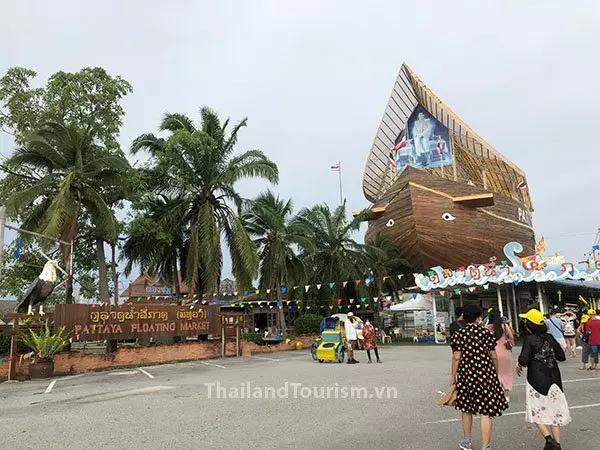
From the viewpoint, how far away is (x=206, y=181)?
21.6m

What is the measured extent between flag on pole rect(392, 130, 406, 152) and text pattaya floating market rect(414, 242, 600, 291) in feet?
60.9

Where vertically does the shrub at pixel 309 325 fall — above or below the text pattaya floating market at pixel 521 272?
below

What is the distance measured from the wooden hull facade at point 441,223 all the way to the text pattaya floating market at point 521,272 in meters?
9.27

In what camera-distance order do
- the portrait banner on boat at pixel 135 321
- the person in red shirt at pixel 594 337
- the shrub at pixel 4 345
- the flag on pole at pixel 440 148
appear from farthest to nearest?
the flag on pole at pixel 440 148
the portrait banner on boat at pixel 135 321
the shrub at pixel 4 345
the person in red shirt at pixel 594 337

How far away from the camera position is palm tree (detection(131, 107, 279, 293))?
20562mm

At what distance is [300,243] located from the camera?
27484mm

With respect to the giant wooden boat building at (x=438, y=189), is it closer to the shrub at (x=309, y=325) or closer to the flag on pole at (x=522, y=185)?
the flag on pole at (x=522, y=185)

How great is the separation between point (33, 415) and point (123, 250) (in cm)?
1539

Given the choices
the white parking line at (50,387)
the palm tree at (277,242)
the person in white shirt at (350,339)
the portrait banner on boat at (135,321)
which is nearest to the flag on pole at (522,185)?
the palm tree at (277,242)

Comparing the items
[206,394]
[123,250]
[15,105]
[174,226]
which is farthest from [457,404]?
[15,105]

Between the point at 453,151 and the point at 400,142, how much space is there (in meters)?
4.84

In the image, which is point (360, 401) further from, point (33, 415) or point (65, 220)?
point (65, 220)

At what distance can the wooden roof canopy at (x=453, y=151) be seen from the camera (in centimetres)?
3719

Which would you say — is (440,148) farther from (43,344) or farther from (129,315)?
(43,344)
